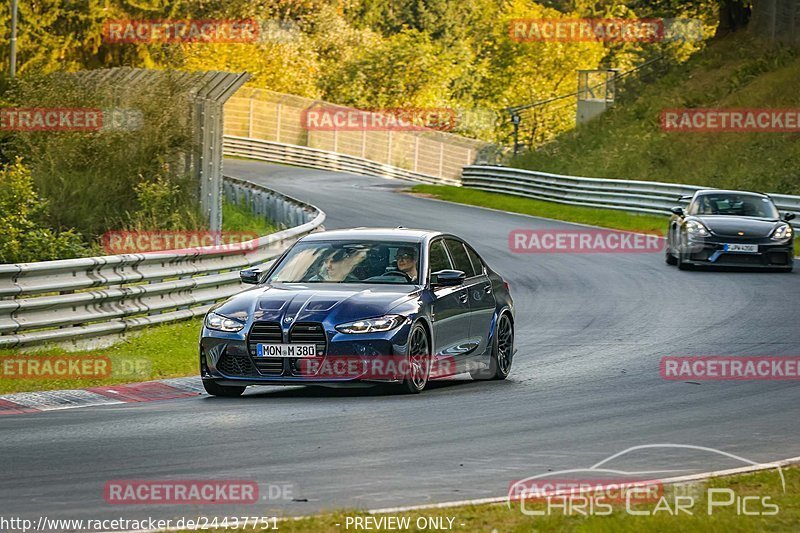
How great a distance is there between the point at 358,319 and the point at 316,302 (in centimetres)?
40

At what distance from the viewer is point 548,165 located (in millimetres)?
49875

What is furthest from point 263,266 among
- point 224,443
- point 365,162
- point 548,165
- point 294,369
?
point 365,162

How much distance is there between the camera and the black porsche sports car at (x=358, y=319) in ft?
38.3

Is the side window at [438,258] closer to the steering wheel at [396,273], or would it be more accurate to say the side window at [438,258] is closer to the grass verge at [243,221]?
the steering wheel at [396,273]

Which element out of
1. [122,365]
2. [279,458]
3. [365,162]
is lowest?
[365,162]

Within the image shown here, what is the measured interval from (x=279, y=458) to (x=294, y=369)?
2828 millimetres

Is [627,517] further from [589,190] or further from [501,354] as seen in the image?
[589,190]

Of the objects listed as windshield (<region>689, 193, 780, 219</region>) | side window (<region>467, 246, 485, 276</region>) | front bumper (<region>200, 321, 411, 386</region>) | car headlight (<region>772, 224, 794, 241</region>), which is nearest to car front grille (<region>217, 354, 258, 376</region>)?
front bumper (<region>200, 321, 411, 386</region>)

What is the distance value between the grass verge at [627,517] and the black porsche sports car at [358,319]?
4.44 metres

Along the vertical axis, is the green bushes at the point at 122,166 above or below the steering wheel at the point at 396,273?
below

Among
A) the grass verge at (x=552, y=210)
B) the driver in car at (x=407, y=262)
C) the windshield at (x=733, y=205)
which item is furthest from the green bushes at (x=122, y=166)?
the grass verge at (x=552, y=210)

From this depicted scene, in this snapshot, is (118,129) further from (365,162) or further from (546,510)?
(365,162)

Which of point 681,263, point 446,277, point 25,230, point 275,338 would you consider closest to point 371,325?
point 275,338

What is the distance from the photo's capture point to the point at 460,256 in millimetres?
13766
